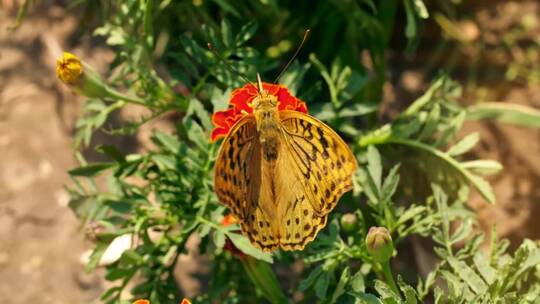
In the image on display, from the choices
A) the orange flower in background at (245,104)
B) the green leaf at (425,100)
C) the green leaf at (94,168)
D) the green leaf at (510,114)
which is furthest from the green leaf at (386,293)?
the green leaf at (510,114)

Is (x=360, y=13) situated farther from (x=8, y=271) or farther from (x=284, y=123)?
(x=8, y=271)

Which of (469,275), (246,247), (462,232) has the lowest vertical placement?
(469,275)

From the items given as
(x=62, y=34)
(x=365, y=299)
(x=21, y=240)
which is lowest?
(x=365, y=299)

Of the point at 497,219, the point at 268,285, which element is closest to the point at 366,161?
the point at 268,285

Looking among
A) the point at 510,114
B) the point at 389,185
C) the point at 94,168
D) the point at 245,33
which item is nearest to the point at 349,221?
the point at 389,185

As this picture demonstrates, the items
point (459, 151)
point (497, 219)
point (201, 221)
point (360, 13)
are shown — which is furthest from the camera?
point (497, 219)

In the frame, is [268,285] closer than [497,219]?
Yes

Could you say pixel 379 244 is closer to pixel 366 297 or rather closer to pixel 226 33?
pixel 366 297

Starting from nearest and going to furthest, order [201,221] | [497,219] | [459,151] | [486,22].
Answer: [201,221] → [459,151] → [497,219] → [486,22]
